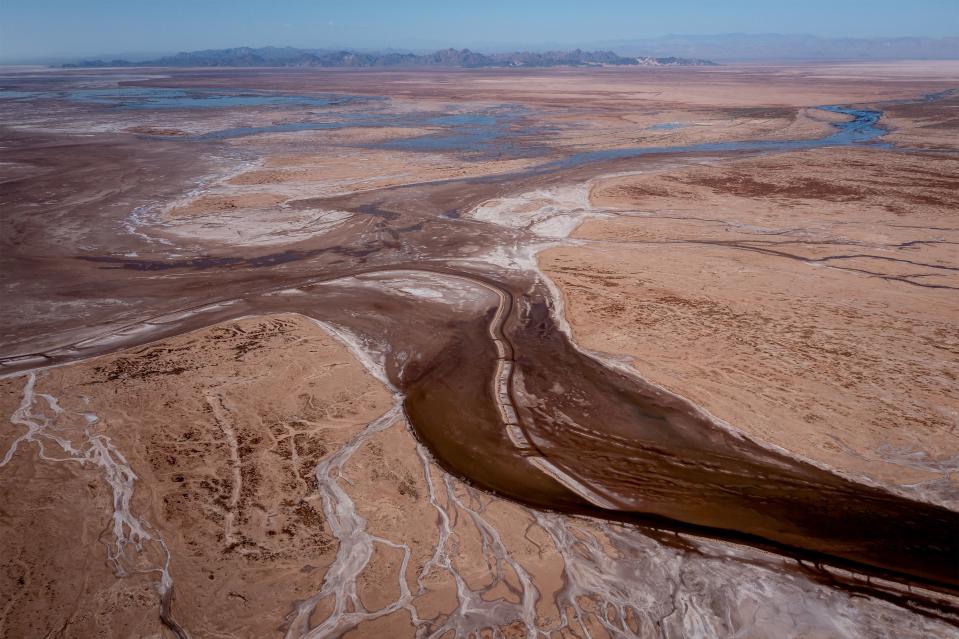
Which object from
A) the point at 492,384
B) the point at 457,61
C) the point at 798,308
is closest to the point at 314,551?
the point at 492,384

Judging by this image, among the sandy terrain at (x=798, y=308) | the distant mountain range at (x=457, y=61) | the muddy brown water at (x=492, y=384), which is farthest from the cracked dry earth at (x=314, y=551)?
the distant mountain range at (x=457, y=61)

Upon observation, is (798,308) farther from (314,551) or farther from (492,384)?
(314,551)

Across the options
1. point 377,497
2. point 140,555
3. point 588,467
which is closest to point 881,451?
point 588,467

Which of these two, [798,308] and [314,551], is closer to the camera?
[314,551]

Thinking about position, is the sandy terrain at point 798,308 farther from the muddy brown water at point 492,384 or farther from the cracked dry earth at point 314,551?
the cracked dry earth at point 314,551

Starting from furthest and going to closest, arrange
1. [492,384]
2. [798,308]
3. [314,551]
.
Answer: [798,308]
[492,384]
[314,551]

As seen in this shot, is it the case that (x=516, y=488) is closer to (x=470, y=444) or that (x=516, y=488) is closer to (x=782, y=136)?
(x=470, y=444)

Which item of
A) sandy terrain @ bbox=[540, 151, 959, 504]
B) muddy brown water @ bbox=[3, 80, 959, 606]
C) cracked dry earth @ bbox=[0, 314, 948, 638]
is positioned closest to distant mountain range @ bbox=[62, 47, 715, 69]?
sandy terrain @ bbox=[540, 151, 959, 504]
